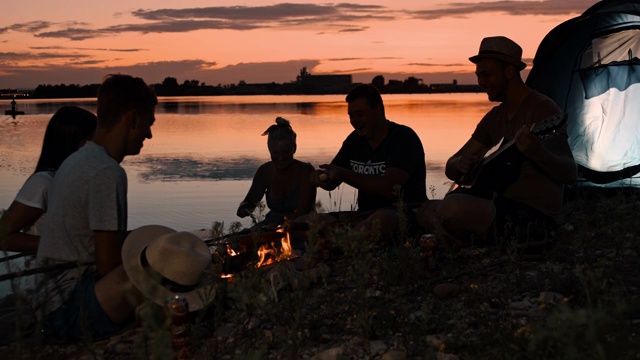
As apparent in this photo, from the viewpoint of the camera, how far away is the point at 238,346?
17.1 feet

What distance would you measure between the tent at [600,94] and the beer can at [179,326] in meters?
7.97

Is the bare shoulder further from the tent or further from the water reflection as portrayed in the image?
the water reflection

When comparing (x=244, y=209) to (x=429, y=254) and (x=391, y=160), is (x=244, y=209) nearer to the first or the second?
(x=391, y=160)

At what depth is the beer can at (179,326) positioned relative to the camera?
457cm

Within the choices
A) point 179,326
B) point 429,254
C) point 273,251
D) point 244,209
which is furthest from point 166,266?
point 244,209

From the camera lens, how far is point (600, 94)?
1149cm

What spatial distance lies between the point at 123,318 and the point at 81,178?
3.04 ft

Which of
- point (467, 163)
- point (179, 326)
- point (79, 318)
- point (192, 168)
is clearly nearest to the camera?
point (179, 326)

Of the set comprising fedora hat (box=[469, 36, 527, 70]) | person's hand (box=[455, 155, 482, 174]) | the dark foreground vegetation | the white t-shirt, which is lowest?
the dark foreground vegetation

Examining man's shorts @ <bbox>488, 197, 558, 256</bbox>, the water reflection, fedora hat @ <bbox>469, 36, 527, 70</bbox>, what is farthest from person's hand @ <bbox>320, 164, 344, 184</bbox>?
the water reflection

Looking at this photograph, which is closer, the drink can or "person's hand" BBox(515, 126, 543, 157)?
"person's hand" BBox(515, 126, 543, 157)

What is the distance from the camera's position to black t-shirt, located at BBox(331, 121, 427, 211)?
7418 millimetres

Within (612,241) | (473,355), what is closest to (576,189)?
(612,241)

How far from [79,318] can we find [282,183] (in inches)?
144
